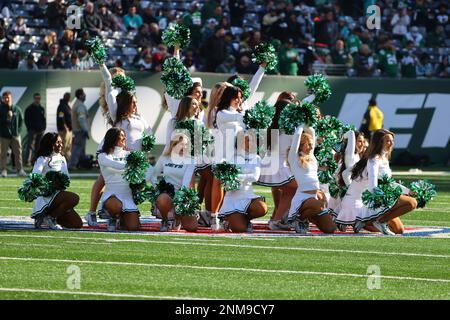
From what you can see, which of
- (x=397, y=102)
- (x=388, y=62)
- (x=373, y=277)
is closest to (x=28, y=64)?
(x=397, y=102)

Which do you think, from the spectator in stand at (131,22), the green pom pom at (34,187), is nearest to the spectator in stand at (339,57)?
the spectator in stand at (131,22)

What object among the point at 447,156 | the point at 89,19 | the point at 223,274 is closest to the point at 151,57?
the point at 89,19

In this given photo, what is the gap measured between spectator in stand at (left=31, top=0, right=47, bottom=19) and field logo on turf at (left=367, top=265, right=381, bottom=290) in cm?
1837

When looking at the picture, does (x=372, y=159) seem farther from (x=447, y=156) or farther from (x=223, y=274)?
(x=447, y=156)

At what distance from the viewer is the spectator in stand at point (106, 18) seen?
2783 centimetres

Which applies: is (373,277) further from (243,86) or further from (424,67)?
(424,67)

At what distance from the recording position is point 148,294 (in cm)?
883

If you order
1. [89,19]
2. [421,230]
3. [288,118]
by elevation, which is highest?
[89,19]

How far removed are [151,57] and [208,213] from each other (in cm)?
1309

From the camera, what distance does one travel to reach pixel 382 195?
12961 millimetres

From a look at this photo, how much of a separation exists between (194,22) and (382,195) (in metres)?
16.4

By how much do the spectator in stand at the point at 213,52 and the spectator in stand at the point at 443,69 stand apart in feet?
18.4

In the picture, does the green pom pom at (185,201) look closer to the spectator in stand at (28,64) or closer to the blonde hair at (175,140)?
the blonde hair at (175,140)

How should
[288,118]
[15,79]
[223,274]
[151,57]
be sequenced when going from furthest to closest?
[151,57] < [15,79] < [288,118] < [223,274]
